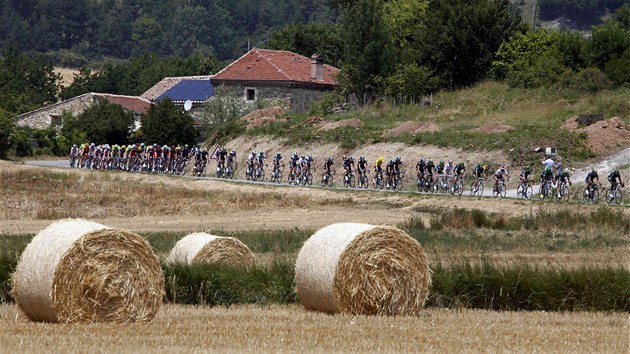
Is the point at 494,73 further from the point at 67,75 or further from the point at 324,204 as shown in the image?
the point at 67,75

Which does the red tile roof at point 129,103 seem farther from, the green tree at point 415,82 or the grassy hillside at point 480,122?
the green tree at point 415,82

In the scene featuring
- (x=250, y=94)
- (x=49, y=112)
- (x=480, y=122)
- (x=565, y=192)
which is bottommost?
(x=565, y=192)

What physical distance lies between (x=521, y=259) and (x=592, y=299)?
261 inches

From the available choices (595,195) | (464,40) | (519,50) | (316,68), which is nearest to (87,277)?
(595,195)

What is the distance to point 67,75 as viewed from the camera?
198m

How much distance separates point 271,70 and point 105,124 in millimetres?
13868

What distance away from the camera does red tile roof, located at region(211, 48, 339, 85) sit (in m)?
99.0

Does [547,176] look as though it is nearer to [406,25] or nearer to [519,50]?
[519,50]

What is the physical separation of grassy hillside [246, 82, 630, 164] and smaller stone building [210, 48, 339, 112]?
13.3 metres

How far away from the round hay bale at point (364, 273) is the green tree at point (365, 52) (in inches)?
2841

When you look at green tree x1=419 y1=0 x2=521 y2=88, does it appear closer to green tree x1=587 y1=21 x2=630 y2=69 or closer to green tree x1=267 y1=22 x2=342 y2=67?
green tree x1=587 y1=21 x2=630 y2=69

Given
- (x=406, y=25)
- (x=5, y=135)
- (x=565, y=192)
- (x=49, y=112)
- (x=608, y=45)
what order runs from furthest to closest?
(x=49, y=112)
(x=406, y=25)
(x=5, y=135)
(x=608, y=45)
(x=565, y=192)

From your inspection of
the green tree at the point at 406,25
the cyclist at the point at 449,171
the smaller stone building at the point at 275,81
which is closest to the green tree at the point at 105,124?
the smaller stone building at the point at 275,81

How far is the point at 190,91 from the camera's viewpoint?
115 metres
